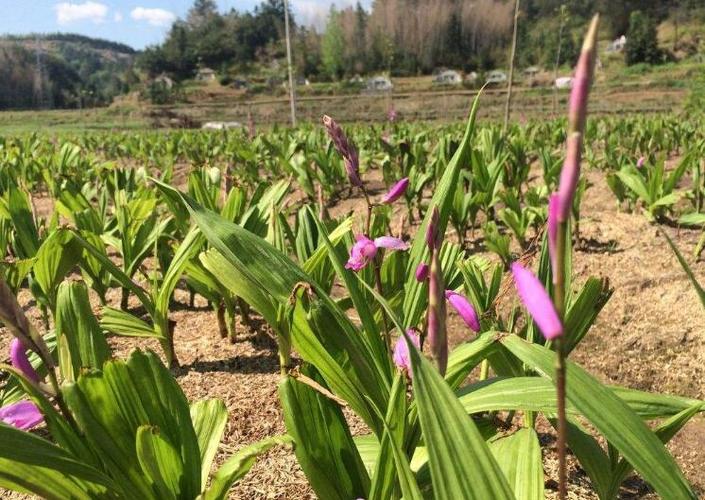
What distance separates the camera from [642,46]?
48.6 meters

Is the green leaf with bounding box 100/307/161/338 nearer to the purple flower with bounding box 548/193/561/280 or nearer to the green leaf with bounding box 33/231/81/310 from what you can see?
the green leaf with bounding box 33/231/81/310

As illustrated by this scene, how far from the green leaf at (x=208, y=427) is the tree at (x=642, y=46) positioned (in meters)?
56.6

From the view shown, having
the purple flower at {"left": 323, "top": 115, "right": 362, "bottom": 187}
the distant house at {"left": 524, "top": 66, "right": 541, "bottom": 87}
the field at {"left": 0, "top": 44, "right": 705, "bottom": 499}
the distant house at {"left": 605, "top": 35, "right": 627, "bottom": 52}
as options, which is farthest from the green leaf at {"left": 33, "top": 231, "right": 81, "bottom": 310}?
the distant house at {"left": 605, "top": 35, "right": 627, "bottom": 52}

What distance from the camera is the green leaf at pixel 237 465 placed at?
76cm

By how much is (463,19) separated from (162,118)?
4796 cm

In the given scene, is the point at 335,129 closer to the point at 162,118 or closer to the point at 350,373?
the point at 350,373

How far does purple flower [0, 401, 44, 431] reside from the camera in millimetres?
835

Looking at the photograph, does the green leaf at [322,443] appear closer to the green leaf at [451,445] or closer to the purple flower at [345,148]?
the green leaf at [451,445]

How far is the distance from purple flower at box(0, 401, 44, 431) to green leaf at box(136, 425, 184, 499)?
0.61ft

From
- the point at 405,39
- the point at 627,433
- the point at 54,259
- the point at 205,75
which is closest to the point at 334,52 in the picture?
the point at 405,39

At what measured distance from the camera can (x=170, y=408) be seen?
85 centimetres

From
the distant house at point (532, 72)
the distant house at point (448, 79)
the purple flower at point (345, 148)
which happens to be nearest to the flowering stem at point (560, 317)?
the purple flower at point (345, 148)

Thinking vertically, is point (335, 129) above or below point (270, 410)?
above

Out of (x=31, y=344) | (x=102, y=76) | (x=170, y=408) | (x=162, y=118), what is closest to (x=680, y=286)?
(x=170, y=408)
